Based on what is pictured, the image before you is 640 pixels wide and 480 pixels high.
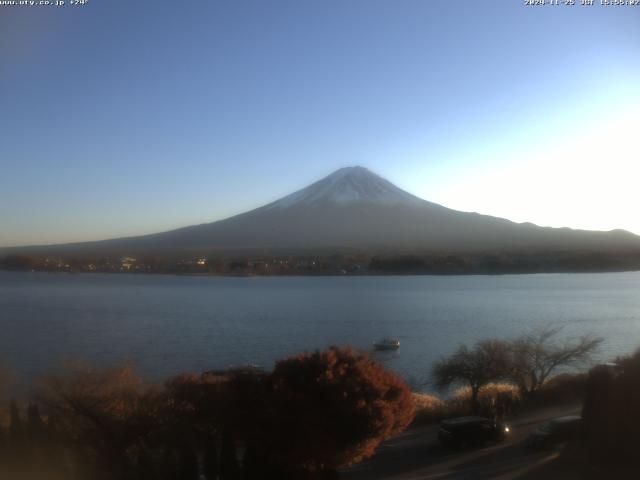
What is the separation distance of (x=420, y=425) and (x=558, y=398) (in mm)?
3125

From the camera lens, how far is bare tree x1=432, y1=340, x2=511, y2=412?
1211 centimetres

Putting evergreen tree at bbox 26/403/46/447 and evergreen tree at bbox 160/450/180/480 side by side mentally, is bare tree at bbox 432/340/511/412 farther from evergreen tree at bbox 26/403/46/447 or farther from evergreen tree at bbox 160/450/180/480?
evergreen tree at bbox 26/403/46/447

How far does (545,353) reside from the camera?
537 inches

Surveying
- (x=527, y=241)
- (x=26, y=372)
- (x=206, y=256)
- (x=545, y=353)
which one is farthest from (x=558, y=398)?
(x=527, y=241)

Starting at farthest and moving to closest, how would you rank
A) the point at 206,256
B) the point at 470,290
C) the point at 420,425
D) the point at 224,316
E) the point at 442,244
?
the point at 442,244
the point at 206,256
the point at 470,290
the point at 224,316
the point at 420,425

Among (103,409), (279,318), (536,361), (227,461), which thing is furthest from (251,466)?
(279,318)

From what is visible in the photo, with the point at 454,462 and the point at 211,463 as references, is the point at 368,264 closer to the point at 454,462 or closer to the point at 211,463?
the point at 454,462

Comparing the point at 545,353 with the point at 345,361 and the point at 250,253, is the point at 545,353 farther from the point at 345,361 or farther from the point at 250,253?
the point at 250,253

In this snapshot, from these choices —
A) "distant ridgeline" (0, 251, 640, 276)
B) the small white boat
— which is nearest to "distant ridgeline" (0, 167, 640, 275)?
"distant ridgeline" (0, 251, 640, 276)

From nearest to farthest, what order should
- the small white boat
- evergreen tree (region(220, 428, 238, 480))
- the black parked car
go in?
evergreen tree (region(220, 428, 238, 480)), the black parked car, the small white boat

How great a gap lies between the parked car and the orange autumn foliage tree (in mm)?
2126

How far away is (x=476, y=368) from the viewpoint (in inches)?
479

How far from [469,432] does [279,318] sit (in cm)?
1534

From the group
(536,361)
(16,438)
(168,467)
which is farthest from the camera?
(536,361)
